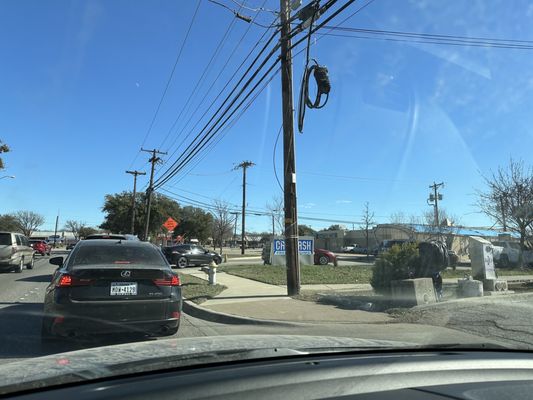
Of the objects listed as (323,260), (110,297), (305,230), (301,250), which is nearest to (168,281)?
(110,297)

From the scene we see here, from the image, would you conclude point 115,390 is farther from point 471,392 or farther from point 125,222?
point 125,222

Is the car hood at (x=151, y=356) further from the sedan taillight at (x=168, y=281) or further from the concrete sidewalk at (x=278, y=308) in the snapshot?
the concrete sidewalk at (x=278, y=308)

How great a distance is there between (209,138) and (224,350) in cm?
1473

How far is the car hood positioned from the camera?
2.12 meters

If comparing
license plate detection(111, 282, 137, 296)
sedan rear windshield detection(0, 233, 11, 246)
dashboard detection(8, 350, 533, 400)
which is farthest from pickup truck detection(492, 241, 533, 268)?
dashboard detection(8, 350, 533, 400)

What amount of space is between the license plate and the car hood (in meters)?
3.91

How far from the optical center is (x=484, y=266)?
45.5ft

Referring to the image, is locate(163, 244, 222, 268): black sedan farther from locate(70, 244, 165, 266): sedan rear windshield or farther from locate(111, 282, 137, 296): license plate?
locate(111, 282, 137, 296): license plate

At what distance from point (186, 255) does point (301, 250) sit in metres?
8.89

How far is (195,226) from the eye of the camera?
267 feet

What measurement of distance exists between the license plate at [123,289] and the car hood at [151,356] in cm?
391

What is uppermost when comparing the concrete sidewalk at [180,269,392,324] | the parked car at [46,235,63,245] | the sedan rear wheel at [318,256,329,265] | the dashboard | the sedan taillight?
the parked car at [46,235,63,245]

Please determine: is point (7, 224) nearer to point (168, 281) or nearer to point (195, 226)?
point (195, 226)

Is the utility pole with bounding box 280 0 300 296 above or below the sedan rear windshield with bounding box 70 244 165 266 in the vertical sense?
above
